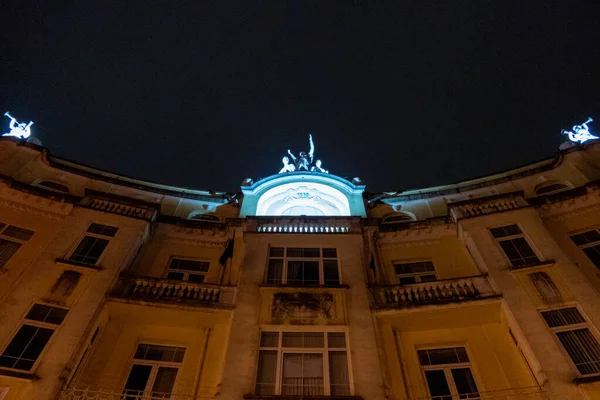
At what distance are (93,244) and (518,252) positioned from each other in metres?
17.4

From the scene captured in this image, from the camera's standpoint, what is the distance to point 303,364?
46.7ft

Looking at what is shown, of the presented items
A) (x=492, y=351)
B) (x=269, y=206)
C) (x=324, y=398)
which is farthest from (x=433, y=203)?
(x=324, y=398)

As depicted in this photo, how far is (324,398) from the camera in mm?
12719

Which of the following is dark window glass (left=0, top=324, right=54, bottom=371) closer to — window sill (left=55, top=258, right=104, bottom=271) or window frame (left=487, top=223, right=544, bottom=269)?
window sill (left=55, top=258, right=104, bottom=271)

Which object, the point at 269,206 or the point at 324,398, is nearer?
the point at 324,398

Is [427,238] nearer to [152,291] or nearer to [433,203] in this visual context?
[433,203]

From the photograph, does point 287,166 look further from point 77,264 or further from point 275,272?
point 77,264

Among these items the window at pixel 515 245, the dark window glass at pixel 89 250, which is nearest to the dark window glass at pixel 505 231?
the window at pixel 515 245

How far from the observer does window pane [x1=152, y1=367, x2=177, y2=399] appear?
554 inches

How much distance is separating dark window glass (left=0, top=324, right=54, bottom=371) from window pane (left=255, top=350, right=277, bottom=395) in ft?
22.1

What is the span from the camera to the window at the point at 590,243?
17.9m

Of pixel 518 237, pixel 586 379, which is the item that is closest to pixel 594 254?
pixel 518 237

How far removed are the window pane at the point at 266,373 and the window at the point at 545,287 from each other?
9.57 meters

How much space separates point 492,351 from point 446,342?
1560mm
